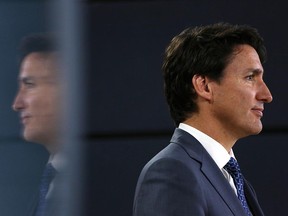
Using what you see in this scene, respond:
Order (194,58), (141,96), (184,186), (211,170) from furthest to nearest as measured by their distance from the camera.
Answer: (141,96) < (194,58) < (211,170) < (184,186)

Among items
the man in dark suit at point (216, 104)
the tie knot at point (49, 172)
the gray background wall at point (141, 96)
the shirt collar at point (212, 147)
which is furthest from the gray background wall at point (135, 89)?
the tie knot at point (49, 172)

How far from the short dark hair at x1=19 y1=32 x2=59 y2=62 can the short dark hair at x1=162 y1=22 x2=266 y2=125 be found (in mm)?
670

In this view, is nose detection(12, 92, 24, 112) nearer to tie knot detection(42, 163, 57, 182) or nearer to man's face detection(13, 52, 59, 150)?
man's face detection(13, 52, 59, 150)

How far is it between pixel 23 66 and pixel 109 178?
2.47 m

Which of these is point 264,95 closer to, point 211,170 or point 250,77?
point 250,77

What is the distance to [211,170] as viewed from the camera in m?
2.42

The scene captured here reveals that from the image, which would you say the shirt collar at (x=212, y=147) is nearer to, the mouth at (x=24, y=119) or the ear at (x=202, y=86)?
the ear at (x=202, y=86)

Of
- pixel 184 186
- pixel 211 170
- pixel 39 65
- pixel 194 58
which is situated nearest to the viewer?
pixel 39 65

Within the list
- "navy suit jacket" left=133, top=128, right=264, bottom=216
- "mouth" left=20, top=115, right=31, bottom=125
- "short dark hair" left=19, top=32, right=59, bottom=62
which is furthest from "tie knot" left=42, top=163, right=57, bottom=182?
"navy suit jacket" left=133, top=128, right=264, bottom=216

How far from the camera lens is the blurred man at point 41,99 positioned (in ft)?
6.17

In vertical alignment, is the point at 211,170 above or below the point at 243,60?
below

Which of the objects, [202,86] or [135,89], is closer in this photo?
[202,86]

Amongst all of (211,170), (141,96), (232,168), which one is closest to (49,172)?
(211,170)

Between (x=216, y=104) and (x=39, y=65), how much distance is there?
0.75 metres
